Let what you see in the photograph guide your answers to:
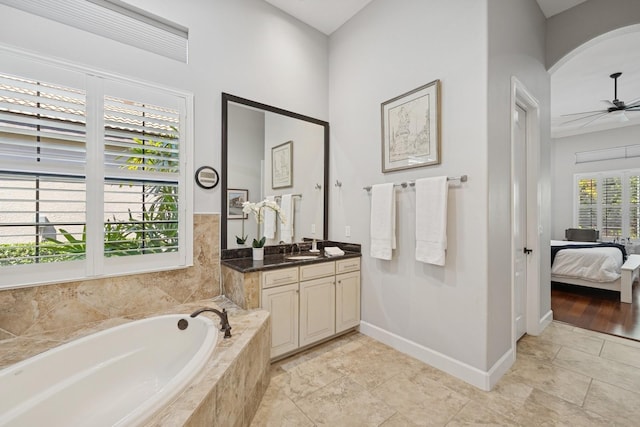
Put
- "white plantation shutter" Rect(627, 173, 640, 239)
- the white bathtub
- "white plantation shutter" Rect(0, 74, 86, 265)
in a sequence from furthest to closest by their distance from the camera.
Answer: "white plantation shutter" Rect(627, 173, 640, 239) → "white plantation shutter" Rect(0, 74, 86, 265) → the white bathtub

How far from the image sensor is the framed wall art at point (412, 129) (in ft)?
7.62

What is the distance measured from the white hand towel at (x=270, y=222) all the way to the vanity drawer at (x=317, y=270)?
56 centimetres

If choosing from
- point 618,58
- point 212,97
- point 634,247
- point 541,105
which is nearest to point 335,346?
point 212,97

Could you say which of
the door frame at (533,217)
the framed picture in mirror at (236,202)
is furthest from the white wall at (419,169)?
the door frame at (533,217)

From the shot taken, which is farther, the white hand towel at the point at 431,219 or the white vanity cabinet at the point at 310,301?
the white vanity cabinet at the point at 310,301

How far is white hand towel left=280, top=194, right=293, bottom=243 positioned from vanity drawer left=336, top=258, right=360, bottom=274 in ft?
2.02

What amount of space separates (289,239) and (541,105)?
3.14 meters

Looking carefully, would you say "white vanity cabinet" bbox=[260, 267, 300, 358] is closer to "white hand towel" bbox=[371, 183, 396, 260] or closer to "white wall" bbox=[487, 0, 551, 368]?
"white hand towel" bbox=[371, 183, 396, 260]

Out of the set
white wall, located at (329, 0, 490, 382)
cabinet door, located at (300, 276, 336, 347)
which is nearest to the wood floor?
white wall, located at (329, 0, 490, 382)

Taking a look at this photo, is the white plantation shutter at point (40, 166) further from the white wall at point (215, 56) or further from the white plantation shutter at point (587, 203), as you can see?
the white plantation shutter at point (587, 203)

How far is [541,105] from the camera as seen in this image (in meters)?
3.01

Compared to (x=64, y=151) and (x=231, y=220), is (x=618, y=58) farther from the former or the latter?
(x=64, y=151)

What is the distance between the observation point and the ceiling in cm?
290

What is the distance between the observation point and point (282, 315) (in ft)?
7.75
